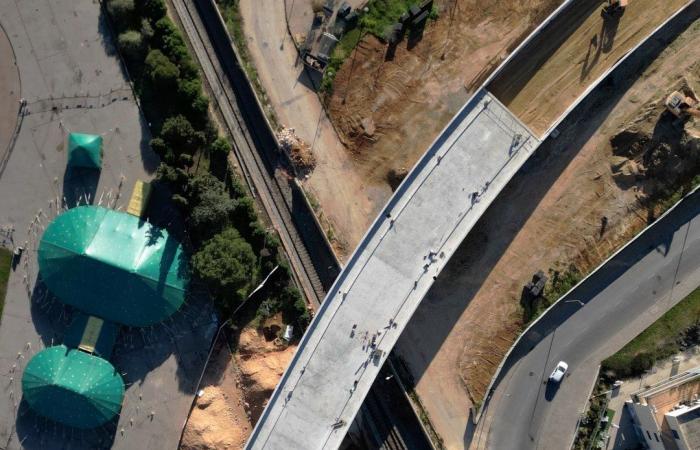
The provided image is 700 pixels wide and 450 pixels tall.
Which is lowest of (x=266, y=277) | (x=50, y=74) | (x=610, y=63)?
(x=266, y=277)

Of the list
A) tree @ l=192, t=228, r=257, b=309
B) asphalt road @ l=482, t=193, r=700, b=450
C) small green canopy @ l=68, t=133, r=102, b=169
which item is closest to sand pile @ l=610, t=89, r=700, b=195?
asphalt road @ l=482, t=193, r=700, b=450

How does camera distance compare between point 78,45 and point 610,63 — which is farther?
point 78,45

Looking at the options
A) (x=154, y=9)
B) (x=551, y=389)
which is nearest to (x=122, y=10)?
(x=154, y=9)

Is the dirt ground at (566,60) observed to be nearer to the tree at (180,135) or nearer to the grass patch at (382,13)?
the grass patch at (382,13)

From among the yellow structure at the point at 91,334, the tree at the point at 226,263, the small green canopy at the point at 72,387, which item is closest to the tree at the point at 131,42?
the tree at the point at 226,263

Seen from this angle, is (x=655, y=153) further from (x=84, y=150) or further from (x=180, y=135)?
(x=84, y=150)

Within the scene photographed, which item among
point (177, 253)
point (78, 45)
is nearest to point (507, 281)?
point (177, 253)

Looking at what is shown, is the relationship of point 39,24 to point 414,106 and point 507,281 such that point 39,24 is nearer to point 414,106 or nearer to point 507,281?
point 414,106

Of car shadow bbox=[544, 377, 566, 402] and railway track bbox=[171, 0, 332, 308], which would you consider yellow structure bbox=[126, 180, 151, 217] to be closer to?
railway track bbox=[171, 0, 332, 308]
